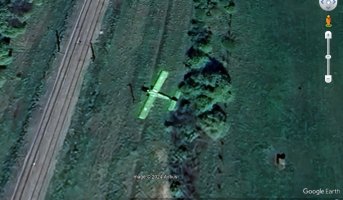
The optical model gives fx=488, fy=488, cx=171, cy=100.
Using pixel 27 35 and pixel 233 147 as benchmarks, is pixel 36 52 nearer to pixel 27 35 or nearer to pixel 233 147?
pixel 27 35

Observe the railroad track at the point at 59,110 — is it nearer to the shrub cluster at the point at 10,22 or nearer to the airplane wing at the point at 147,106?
the shrub cluster at the point at 10,22

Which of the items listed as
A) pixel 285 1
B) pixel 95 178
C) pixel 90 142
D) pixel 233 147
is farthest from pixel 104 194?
pixel 285 1

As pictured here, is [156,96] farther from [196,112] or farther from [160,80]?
[196,112]

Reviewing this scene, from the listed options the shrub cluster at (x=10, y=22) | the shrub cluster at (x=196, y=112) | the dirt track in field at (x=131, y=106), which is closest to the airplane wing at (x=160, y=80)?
the dirt track in field at (x=131, y=106)

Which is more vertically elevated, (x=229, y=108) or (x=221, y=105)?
(x=221, y=105)

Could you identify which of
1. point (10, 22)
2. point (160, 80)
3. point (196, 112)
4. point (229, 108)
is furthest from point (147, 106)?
point (10, 22)

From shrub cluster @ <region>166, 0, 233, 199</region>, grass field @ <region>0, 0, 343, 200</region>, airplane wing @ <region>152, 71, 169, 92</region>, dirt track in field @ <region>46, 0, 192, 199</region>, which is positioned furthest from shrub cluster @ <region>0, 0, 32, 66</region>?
shrub cluster @ <region>166, 0, 233, 199</region>
